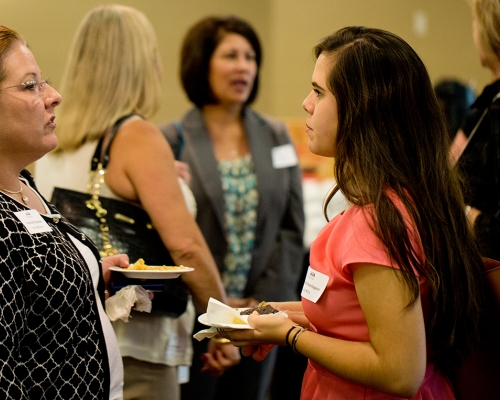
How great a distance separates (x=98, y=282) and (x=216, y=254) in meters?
1.33

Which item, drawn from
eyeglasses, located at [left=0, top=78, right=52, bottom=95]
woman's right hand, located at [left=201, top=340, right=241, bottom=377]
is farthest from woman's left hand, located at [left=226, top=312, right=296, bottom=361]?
woman's right hand, located at [left=201, top=340, right=241, bottom=377]

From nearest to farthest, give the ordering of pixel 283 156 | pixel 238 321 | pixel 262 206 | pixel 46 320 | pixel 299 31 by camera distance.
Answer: pixel 46 320 → pixel 238 321 → pixel 262 206 → pixel 283 156 → pixel 299 31

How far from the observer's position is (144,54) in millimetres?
2385

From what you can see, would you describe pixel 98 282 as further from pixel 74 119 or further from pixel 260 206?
pixel 260 206

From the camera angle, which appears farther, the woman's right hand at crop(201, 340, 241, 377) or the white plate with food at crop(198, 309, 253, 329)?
the woman's right hand at crop(201, 340, 241, 377)

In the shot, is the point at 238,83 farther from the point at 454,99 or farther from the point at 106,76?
the point at 454,99

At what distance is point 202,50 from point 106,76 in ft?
3.76

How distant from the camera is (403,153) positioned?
1.51m

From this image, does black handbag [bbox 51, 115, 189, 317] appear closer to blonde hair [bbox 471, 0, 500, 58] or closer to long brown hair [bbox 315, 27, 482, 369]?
long brown hair [bbox 315, 27, 482, 369]

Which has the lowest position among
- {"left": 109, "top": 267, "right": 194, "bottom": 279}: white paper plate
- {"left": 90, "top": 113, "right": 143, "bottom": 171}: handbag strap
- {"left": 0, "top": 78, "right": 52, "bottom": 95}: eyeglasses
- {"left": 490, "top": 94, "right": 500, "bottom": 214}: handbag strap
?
{"left": 109, "top": 267, "right": 194, "bottom": 279}: white paper plate

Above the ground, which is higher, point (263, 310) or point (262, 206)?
point (263, 310)

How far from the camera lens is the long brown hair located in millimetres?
1494

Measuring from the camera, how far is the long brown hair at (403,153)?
1.49m

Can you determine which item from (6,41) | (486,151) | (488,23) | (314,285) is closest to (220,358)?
(314,285)
